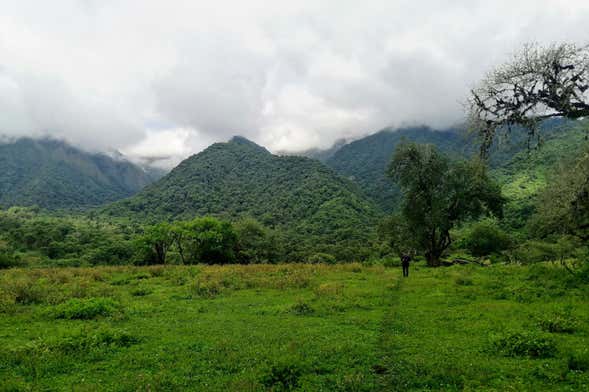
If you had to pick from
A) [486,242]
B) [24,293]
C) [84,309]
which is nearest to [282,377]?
[84,309]

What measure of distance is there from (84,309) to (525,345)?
17.9 m

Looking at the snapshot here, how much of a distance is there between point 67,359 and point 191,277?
63.7 ft

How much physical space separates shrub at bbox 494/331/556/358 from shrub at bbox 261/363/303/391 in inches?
260

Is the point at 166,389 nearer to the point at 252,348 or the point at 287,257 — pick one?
the point at 252,348

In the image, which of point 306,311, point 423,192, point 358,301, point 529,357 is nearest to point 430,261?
Answer: point 423,192

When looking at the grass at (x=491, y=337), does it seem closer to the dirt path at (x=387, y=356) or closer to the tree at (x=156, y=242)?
the dirt path at (x=387, y=356)

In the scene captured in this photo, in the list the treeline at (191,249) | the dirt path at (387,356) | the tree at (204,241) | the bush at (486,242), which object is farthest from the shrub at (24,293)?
the bush at (486,242)

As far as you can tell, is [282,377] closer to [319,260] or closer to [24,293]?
[24,293]

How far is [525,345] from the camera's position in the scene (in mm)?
12109

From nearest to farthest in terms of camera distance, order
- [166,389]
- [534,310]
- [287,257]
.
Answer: [166,389] < [534,310] < [287,257]

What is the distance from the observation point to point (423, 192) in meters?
42.1

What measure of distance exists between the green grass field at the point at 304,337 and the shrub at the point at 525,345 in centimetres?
4

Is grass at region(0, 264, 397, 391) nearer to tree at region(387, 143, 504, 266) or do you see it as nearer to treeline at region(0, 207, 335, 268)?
tree at region(387, 143, 504, 266)

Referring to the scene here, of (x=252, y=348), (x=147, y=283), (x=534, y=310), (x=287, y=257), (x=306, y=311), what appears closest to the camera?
(x=252, y=348)
